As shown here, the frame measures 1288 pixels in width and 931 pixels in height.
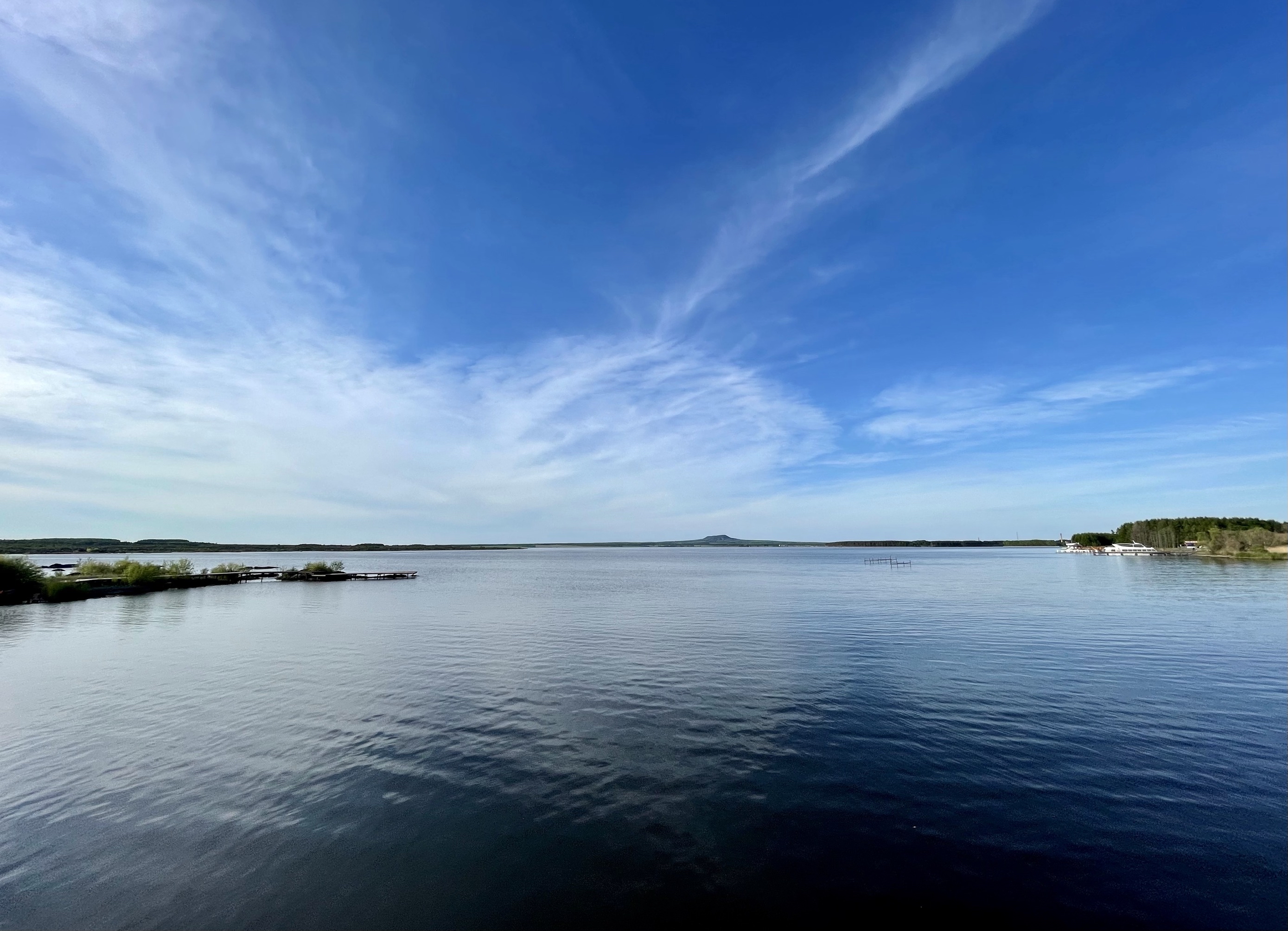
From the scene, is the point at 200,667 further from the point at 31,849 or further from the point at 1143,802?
the point at 1143,802

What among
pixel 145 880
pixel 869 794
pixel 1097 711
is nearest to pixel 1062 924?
pixel 869 794

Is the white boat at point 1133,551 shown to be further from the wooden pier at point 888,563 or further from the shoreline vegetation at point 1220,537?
the wooden pier at point 888,563

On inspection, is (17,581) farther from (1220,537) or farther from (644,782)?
(1220,537)

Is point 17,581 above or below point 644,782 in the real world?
above

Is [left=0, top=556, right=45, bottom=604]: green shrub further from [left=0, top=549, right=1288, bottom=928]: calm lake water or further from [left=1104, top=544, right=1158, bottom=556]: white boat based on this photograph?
[left=1104, top=544, right=1158, bottom=556]: white boat

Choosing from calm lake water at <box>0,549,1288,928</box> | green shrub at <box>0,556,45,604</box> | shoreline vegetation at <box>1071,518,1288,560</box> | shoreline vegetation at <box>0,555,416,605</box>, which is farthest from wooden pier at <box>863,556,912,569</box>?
green shrub at <box>0,556,45,604</box>

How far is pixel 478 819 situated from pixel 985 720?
706 inches

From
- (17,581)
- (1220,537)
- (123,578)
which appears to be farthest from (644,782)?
(1220,537)

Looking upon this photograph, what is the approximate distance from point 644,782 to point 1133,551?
231468mm

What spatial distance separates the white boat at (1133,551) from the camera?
17875cm

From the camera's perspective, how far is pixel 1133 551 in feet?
597

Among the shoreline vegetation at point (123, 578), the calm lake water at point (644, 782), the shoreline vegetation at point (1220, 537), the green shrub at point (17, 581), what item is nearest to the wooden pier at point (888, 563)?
the shoreline vegetation at point (1220, 537)

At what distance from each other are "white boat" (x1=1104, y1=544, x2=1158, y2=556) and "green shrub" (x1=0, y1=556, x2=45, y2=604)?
812 ft

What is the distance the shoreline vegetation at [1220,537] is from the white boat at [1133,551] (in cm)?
299
